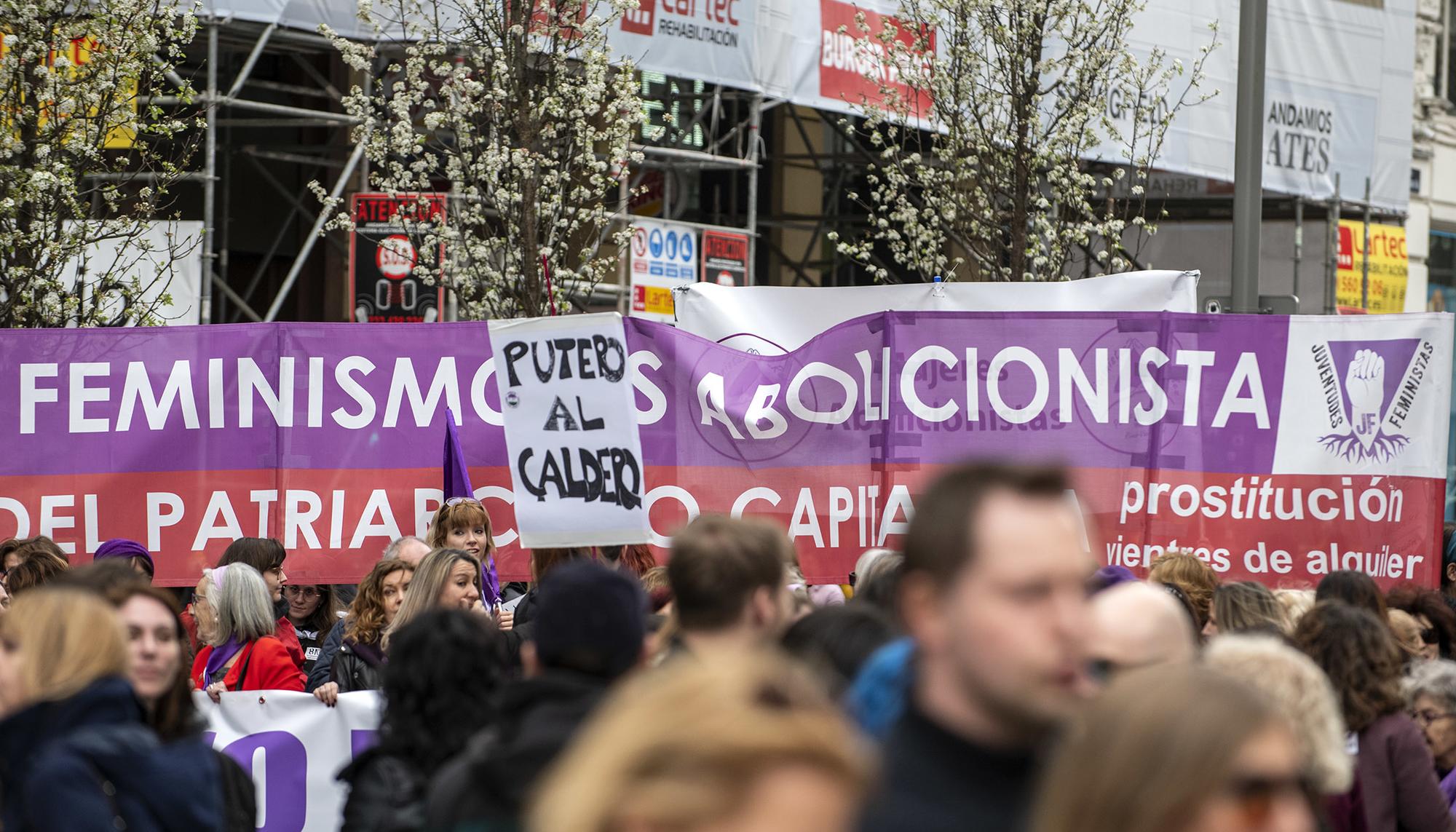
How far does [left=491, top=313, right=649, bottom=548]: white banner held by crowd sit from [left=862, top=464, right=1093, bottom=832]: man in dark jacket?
211 inches

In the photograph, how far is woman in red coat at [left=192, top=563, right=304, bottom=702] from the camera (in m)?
8.04

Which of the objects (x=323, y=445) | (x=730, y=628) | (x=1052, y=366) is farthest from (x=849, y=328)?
(x=730, y=628)

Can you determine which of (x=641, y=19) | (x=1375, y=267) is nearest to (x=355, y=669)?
(x=641, y=19)

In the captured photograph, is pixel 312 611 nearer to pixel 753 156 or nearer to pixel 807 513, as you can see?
pixel 807 513

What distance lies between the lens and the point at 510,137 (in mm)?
15609

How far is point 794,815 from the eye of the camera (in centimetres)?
207

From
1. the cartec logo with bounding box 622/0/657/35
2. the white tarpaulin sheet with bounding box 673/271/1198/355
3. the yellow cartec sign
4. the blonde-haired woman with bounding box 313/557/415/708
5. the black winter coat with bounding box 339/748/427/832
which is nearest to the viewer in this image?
the black winter coat with bounding box 339/748/427/832

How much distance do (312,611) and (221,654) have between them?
62.8 inches

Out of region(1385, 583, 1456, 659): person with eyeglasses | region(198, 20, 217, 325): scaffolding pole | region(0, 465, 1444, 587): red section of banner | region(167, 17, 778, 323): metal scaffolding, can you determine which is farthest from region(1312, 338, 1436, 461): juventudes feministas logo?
region(198, 20, 217, 325): scaffolding pole

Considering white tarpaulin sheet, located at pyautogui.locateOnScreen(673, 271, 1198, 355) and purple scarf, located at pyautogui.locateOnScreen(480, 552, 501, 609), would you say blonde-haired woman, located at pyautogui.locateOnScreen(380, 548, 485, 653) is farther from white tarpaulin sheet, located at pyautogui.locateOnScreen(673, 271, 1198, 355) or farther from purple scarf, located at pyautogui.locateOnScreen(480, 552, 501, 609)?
white tarpaulin sheet, located at pyautogui.locateOnScreen(673, 271, 1198, 355)

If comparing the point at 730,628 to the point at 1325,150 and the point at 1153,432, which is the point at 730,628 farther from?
the point at 1325,150

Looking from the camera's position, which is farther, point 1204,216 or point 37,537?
point 1204,216

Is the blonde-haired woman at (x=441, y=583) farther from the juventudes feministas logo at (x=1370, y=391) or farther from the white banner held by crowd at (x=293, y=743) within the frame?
the juventudes feministas logo at (x=1370, y=391)

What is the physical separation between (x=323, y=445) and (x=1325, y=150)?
61.8 ft
